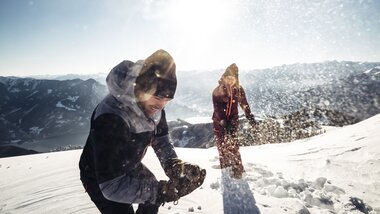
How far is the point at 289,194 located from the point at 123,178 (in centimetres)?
273

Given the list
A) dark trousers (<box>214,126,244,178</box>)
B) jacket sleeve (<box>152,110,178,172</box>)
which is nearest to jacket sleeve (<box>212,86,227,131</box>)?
dark trousers (<box>214,126,244,178</box>)

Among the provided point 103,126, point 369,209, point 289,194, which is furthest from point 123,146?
point 369,209

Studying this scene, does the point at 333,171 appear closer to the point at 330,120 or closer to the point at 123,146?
the point at 123,146

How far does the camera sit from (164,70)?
2.09m

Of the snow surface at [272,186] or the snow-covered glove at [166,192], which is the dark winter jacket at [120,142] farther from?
the snow surface at [272,186]

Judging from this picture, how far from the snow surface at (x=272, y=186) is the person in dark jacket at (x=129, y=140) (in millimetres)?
1479

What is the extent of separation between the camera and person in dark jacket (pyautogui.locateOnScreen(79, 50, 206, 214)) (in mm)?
1855

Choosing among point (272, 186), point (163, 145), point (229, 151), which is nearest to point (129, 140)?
point (163, 145)

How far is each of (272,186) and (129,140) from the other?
9.07ft

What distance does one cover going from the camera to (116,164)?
6.10ft

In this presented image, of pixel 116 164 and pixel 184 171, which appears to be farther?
pixel 184 171

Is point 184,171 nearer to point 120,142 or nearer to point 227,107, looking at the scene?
point 120,142

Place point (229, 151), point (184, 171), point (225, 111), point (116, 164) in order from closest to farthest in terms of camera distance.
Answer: point (116, 164), point (184, 171), point (229, 151), point (225, 111)

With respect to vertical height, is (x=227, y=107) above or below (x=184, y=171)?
below
